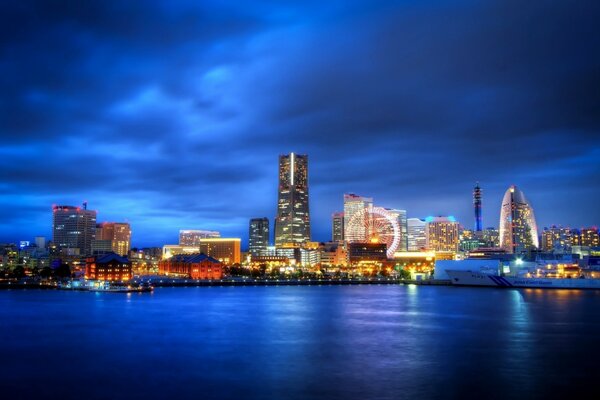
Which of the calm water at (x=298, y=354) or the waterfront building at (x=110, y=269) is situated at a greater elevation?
the waterfront building at (x=110, y=269)

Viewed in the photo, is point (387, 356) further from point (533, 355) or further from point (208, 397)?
point (208, 397)

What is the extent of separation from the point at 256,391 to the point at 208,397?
1.97 meters

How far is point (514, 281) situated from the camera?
104875 millimetres

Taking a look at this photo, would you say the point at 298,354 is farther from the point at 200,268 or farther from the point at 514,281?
the point at 200,268

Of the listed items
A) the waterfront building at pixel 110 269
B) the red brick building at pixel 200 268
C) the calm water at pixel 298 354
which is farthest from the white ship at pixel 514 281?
the waterfront building at pixel 110 269

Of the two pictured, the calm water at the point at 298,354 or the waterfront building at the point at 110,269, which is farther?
the waterfront building at the point at 110,269

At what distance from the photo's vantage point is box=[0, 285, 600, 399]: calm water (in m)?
22.9

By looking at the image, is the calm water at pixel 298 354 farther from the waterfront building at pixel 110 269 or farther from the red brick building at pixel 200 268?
the red brick building at pixel 200 268

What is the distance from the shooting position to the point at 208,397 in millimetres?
21578

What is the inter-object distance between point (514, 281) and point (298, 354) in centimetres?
8415

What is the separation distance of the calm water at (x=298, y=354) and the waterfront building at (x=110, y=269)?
6756 cm

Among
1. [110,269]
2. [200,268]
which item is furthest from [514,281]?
[110,269]

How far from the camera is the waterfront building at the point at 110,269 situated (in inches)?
4732

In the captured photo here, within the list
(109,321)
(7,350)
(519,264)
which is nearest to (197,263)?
(519,264)
